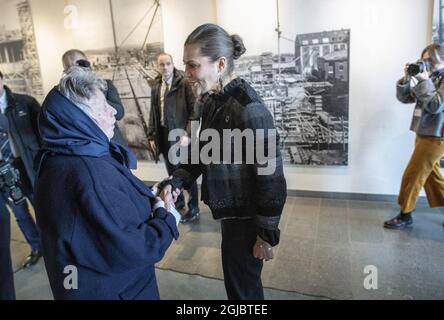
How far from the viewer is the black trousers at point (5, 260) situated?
1827 millimetres

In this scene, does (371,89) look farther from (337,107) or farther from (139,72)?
(139,72)

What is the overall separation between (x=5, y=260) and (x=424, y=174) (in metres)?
3.08

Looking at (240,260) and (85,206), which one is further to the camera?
(240,260)

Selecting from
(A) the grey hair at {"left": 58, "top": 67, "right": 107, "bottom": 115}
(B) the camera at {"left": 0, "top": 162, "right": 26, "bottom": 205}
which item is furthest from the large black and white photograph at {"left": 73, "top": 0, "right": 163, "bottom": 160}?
(A) the grey hair at {"left": 58, "top": 67, "right": 107, "bottom": 115}

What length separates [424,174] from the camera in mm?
2645

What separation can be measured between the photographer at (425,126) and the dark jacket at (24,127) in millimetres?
3028

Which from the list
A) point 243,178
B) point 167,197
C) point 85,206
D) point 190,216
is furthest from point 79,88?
point 190,216

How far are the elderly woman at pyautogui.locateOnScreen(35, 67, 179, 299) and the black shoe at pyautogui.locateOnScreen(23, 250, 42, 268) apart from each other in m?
1.77

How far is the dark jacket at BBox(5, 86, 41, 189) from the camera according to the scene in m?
2.47

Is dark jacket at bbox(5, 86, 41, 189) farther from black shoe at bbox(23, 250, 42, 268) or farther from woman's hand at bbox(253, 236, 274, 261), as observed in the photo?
woman's hand at bbox(253, 236, 274, 261)

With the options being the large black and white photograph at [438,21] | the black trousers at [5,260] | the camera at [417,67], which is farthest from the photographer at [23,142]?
the large black and white photograph at [438,21]

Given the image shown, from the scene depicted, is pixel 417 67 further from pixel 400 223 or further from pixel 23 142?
pixel 23 142

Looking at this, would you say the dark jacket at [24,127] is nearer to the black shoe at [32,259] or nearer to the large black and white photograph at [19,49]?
the black shoe at [32,259]
